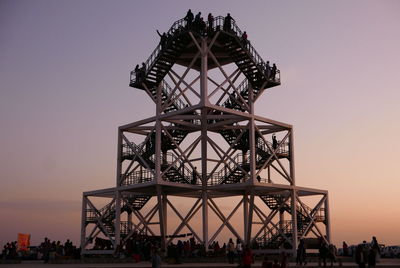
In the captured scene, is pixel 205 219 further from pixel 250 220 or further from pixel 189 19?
pixel 189 19

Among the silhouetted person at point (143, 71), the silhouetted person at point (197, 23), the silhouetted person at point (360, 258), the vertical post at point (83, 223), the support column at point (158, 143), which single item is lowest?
the silhouetted person at point (360, 258)

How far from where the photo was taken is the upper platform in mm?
47969

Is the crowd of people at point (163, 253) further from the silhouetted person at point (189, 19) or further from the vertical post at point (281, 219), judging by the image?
the silhouetted person at point (189, 19)

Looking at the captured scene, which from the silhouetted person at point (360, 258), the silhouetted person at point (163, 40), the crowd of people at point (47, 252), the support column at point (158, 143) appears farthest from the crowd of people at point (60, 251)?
the silhouetted person at point (360, 258)

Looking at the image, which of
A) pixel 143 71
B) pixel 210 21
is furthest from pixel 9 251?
pixel 210 21

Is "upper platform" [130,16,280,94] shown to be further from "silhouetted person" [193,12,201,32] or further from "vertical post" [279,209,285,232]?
"vertical post" [279,209,285,232]

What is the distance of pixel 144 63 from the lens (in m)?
51.1

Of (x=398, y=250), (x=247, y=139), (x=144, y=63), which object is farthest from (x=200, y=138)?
(x=398, y=250)

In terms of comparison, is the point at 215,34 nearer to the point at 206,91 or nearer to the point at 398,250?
the point at 206,91

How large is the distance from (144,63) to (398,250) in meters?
28.3

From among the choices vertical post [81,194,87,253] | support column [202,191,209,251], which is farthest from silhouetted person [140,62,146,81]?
vertical post [81,194,87,253]

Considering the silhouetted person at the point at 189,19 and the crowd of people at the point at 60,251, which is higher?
the silhouetted person at the point at 189,19

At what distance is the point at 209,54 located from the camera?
4884cm

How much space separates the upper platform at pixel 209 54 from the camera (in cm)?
4797
